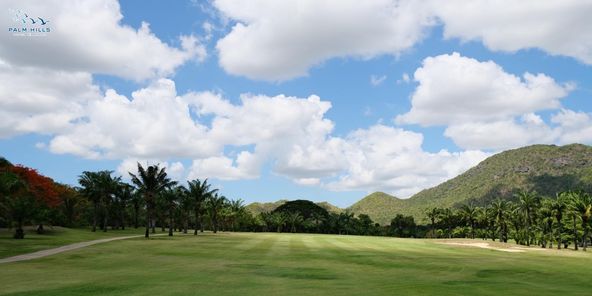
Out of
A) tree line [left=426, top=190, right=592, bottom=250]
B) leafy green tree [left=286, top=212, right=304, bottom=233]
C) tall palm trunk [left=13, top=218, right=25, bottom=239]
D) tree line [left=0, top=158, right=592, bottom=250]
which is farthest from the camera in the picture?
leafy green tree [left=286, top=212, right=304, bottom=233]

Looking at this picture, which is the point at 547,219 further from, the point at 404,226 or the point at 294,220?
the point at 294,220

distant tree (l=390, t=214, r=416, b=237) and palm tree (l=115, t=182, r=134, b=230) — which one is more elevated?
palm tree (l=115, t=182, r=134, b=230)

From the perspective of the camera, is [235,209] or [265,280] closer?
[265,280]

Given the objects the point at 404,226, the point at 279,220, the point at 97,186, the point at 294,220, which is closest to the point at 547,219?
the point at 404,226

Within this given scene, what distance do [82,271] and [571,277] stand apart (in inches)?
1334

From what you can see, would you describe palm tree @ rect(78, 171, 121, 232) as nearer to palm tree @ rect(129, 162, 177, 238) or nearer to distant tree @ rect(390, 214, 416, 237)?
palm tree @ rect(129, 162, 177, 238)

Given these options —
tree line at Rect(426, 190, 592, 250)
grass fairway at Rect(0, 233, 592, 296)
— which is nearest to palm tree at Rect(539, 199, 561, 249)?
tree line at Rect(426, 190, 592, 250)

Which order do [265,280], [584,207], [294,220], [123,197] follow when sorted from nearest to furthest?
[265,280] → [584,207] → [123,197] → [294,220]

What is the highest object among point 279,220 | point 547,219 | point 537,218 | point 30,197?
point 30,197

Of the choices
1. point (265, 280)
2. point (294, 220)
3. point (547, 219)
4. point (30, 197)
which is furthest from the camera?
point (294, 220)

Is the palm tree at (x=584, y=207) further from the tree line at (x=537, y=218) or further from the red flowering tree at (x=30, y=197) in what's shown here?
the red flowering tree at (x=30, y=197)

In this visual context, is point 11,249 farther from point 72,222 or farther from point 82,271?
point 72,222

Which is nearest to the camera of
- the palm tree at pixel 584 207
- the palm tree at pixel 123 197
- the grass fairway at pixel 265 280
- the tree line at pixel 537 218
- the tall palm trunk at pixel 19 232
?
the grass fairway at pixel 265 280

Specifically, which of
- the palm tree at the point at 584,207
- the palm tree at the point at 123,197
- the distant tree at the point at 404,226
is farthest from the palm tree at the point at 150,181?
the distant tree at the point at 404,226
